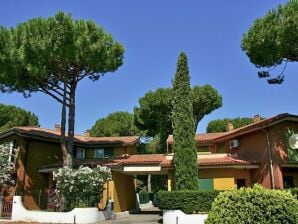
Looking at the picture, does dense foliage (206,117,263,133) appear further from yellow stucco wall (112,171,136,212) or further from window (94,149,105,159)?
window (94,149,105,159)

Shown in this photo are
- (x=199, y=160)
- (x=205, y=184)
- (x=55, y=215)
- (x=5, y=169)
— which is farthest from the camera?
(x=199, y=160)

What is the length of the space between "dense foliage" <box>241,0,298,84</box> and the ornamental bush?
460 inches

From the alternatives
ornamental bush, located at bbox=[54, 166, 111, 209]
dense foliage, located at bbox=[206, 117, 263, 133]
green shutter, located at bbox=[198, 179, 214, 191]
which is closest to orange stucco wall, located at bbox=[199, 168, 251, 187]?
green shutter, located at bbox=[198, 179, 214, 191]

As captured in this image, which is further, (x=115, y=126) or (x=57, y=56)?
(x=115, y=126)

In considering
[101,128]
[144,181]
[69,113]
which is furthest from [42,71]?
[144,181]

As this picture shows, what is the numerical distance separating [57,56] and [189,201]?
38.5 feet

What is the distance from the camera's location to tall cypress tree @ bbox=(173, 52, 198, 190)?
2120 centimetres

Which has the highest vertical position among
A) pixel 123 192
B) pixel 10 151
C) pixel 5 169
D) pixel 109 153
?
pixel 109 153

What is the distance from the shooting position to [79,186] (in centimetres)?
2133

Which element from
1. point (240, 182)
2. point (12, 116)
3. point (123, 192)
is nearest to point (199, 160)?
point (240, 182)

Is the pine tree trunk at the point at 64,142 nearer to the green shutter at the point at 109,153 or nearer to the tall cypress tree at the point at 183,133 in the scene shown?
the tall cypress tree at the point at 183,133

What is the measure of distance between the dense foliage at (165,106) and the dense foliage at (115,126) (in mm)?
6885

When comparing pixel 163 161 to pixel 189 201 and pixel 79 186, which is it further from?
pixel 79 186

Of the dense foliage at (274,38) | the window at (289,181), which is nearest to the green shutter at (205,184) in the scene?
the window at (289,181)
